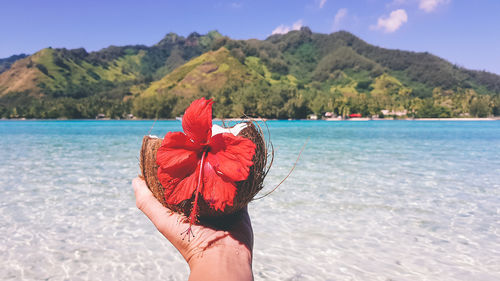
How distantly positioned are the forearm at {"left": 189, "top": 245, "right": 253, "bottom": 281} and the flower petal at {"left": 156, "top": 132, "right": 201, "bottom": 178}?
0.46 metres

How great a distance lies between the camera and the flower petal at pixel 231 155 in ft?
4.47

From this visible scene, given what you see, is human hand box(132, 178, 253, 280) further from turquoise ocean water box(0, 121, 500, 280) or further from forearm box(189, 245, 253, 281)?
turquoise ocean water box(0, 121, 500, 280)

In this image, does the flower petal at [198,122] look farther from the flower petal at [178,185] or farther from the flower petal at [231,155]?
the flower petal at [178,185]

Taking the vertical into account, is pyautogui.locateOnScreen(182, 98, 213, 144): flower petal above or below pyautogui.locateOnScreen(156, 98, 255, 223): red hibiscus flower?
above

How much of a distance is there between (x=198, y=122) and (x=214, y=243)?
64cm

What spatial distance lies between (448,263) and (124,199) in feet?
20.5

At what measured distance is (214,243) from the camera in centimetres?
160

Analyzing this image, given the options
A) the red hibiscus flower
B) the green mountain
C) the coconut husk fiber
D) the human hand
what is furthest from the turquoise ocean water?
the green mountain

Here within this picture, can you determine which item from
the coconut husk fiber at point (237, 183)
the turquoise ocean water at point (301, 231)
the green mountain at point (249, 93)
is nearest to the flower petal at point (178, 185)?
the coconut husk fiber at point (237, 183)

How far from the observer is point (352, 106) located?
12150 centimetres

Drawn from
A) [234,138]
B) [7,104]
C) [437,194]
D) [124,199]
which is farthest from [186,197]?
[7,104]

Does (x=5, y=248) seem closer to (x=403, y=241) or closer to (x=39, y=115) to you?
(x=403, y=241)

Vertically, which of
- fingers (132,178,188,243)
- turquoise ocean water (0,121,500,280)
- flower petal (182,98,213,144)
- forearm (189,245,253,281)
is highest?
flower petal (182,98,213,144)

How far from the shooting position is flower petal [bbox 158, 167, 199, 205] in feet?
4.70
